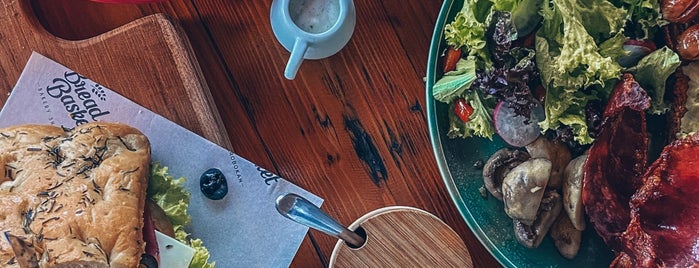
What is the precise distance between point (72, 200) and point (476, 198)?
747 millimetres

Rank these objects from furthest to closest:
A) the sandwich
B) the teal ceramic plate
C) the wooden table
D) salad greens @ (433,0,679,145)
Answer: the wooden table
the teal ceramic plate
salad greens @ (433,0,679,145)
the sandwich

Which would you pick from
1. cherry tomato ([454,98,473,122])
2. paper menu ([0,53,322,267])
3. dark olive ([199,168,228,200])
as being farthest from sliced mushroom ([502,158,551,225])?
dark olive ([199,168,228,200])

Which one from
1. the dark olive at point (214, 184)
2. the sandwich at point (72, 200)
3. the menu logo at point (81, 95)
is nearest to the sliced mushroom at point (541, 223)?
the dark olive at point (214, 184)

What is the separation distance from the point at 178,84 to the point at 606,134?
83 cm

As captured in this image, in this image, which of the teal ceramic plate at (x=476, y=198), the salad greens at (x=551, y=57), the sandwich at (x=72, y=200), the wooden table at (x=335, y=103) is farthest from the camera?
the wooden table at (x=335, y=103)

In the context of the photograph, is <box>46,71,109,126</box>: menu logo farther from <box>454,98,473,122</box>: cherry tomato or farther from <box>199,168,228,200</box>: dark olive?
<box>454,98,473,122</box>: cherry tomato

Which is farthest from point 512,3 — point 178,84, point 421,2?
point 178,84

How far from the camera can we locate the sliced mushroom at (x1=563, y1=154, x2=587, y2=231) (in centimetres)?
154

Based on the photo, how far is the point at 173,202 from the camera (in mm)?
1579

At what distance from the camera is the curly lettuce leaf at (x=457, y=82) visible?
60.3 inches

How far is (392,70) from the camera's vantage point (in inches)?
66.9

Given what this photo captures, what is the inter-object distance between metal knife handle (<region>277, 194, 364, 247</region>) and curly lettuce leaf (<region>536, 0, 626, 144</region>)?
42 cm

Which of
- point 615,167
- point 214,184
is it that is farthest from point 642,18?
point 214,184

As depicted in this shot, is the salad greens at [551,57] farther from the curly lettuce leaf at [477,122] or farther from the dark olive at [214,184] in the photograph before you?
the dark olive at [214,184]
